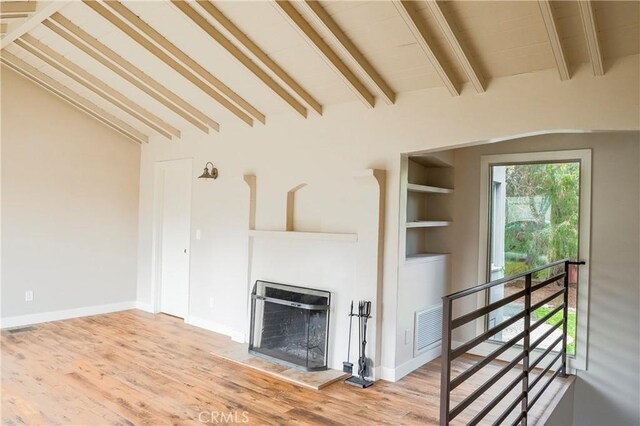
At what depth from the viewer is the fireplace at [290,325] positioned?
3975 millimetres

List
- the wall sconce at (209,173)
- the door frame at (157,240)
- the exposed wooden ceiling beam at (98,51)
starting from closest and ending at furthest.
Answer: the exposed wooden ceiling beam at (98,51)
the wall sconce at (209,173)
the door frame at (157,240)

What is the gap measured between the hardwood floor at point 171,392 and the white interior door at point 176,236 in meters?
1.22

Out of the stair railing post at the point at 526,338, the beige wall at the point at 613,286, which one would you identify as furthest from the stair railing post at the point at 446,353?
the beige wall at the point at 613,286

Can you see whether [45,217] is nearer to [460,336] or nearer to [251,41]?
[251,41]

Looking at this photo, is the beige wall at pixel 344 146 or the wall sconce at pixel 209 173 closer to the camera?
the beige wall at pixel 344 146

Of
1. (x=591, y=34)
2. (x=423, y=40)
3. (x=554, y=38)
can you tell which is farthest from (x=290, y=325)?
(x=591, y=34)

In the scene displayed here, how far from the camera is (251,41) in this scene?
3.35 metres

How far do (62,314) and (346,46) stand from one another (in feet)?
16.3

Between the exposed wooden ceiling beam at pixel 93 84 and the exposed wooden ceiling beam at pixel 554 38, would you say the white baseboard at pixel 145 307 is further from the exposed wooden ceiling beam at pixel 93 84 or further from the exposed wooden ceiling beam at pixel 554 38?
the exposed wooden ceiling beam at pixel 554 38

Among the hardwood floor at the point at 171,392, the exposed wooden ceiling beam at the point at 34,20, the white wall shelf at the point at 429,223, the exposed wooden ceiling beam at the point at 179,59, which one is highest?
the exposed wooden ceiling beam at the point at 34,20

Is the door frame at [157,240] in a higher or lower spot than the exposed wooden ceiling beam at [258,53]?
lower

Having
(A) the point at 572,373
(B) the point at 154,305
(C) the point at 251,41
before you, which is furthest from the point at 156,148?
(A) the point at 572,373

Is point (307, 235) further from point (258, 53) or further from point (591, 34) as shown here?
point (591, 34)

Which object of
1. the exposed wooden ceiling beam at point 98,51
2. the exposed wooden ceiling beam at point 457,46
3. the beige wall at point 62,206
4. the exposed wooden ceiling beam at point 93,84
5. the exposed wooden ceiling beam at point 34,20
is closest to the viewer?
the exposed wooden ceiling beam at point 457,46
